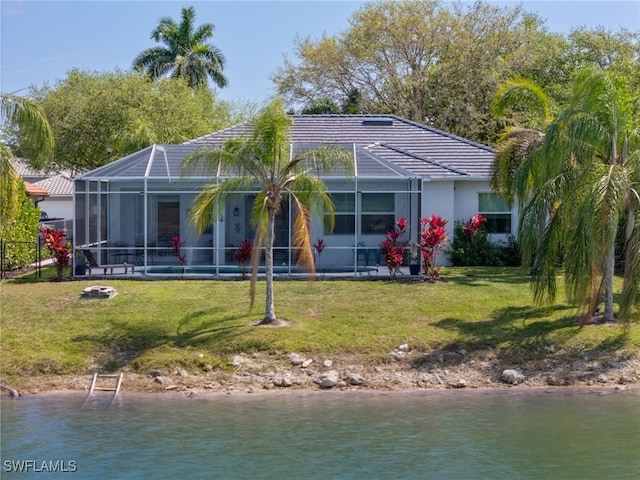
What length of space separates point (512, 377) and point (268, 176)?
6173 millimetres

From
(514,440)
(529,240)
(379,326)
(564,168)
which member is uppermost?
(564,168)

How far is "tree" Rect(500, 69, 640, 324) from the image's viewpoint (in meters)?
15.4

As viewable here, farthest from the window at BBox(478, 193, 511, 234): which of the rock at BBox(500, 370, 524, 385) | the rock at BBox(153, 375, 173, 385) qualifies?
the rock at BBox(153, 375, 173, 385)

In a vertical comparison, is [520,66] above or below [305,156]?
above

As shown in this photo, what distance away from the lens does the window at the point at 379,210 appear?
24422 mm

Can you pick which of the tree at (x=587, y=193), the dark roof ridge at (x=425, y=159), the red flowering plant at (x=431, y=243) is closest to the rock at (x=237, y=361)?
the tree at (x=587, y=193)

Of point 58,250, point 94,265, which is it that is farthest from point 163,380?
point 94,265

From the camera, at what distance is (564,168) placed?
665 inches

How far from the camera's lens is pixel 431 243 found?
2027cm

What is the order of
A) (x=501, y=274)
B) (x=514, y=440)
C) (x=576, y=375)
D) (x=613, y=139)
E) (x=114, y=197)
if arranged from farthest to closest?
(x=114, y=197) < (x=501, y=274) < (x=613, y=139) < (x=576, y=375) < (x=514, y=440)

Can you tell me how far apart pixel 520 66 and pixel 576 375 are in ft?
89.4

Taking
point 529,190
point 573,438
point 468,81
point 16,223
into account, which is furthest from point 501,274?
point 468,81

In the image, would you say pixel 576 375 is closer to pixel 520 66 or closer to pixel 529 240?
pixel 529 240

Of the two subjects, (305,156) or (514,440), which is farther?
(305,156)
